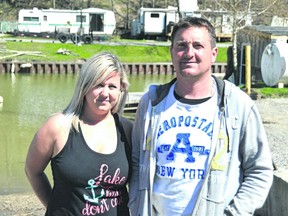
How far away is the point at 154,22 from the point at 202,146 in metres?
42.7

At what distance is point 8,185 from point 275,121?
6.56m

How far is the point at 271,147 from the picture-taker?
10227mm

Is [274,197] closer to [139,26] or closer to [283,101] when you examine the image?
[283,101]

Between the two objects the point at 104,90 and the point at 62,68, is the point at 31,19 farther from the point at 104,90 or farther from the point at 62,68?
the point at 104,90

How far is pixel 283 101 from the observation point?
55.4 feet

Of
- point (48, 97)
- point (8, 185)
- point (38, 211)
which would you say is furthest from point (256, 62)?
point (38, 211)

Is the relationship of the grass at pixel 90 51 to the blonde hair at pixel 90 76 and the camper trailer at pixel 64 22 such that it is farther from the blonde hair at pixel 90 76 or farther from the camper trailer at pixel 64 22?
the blonde hair at pixel 90 76

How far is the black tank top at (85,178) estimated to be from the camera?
2947mm

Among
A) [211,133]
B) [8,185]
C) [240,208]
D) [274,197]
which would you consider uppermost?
[211,133]

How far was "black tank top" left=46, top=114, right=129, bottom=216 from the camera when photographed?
2947mm

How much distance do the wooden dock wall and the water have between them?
2.82ft

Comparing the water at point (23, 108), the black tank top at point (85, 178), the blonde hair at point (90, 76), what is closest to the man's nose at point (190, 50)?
the blonde hair at point (90, 76)

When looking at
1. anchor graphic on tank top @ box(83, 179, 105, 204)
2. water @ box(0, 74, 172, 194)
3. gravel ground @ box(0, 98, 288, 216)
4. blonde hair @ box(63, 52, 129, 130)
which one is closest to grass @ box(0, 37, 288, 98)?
water @ box(0, 74, 172, 194)

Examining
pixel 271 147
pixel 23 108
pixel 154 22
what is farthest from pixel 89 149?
pixel 154 22
